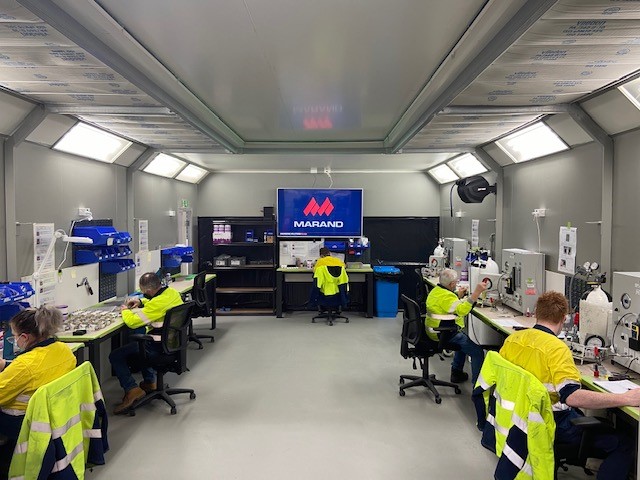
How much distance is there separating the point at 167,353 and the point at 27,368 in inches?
53.9

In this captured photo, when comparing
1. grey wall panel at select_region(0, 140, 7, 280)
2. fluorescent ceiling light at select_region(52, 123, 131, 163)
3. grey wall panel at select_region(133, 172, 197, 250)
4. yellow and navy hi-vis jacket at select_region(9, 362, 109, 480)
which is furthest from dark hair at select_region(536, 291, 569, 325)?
grey wall panel at select_region(133, 172, 197, 250)

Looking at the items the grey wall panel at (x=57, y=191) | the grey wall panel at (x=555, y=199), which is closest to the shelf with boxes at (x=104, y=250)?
the grey wall panel at (x=57, y=191)

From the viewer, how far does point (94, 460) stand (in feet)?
7.59

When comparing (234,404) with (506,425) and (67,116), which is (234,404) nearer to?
(506,425)

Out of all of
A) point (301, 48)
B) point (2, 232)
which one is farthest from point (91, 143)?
point (301, 48)

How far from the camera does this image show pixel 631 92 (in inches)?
100

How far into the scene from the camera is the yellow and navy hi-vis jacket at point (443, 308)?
355 cm

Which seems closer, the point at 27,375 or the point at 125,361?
the point at 27,375

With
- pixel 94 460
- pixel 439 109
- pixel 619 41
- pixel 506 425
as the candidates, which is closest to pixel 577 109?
pixel 439 109

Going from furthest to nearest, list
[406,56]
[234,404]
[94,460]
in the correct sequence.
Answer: [234,404] → [406,56] → [94,460]

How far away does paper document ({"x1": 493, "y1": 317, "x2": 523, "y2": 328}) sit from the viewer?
3.32 metres

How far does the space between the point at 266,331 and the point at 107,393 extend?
8.01ft

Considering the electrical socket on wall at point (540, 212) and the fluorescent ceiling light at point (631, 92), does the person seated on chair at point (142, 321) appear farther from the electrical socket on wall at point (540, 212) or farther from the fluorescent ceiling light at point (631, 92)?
the fluorescent ceiling light at point (631, 92)

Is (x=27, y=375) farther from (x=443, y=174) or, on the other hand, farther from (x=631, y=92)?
(x=443, y=174)
